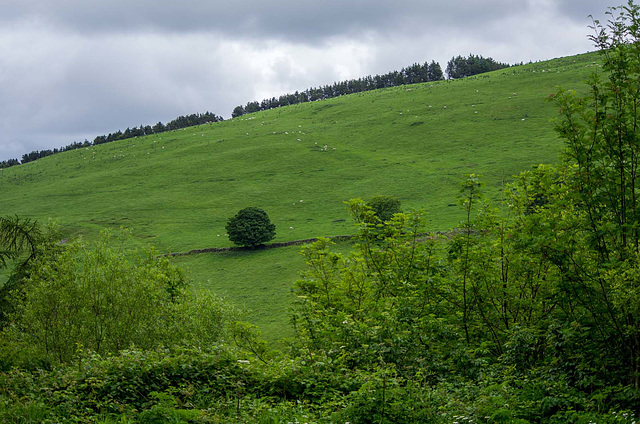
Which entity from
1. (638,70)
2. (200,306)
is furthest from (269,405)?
(200,306)

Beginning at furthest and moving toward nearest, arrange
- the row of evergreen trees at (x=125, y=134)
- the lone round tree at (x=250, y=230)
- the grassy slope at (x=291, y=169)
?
the row of evergreen trees at (x=125, y=134) → the grassy slope at (x=291, y=169) → the lone round tree at (x=250, y=230)

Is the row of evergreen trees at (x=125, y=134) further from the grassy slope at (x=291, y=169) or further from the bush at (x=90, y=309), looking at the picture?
the bush at (x=90, y=309)

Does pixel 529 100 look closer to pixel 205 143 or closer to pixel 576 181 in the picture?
pixel 205 143

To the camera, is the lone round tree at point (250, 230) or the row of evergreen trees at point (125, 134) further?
the row of evergreen trees at point (125, 134)

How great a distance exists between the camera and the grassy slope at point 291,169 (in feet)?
225

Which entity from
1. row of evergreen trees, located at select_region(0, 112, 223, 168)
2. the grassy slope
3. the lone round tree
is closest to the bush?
the grassy slope

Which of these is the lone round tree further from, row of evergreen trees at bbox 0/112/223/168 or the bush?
row of evergreen trees at bbox 0/112/223/168

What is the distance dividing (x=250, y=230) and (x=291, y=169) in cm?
3771

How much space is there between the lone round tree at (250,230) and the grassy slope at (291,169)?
252 centimetres

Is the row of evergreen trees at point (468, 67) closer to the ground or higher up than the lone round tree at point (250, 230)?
higher up

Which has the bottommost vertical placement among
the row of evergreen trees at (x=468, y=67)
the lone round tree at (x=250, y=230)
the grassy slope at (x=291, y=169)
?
the lone round tree at (x=250, y=230)

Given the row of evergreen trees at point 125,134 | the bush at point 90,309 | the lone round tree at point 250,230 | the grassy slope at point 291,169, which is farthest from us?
the row of evergreen trees at point 125,134

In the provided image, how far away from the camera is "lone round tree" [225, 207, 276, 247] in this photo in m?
64.1

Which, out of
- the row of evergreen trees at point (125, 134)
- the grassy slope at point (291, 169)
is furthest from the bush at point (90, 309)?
the row of evergreen trees at point (125, 134)
